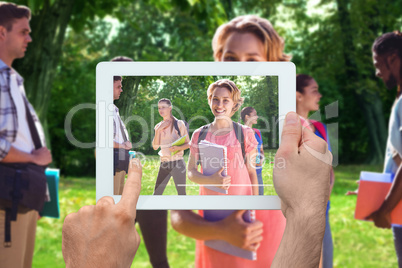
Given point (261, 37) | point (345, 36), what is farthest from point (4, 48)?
point (345, 36)

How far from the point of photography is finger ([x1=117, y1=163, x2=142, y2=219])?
0.90 meters

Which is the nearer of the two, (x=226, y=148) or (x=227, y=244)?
(x=226, y=148)

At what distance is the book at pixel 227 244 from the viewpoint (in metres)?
1.74

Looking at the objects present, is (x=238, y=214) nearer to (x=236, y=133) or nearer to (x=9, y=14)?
(x=236, y=133)

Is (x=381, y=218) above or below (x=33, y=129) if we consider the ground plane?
below

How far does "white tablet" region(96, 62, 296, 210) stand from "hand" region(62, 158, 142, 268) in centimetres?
25

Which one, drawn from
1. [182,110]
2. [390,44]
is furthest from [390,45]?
[182,110]

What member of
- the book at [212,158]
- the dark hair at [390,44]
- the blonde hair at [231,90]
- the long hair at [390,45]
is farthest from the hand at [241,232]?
the dark hair at [390,44]

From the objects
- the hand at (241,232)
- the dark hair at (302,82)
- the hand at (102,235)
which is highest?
the dark hair at (302,82)

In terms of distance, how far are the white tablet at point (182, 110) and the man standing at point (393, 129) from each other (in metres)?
1.52

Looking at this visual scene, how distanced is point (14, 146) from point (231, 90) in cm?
143

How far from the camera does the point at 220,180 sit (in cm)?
122

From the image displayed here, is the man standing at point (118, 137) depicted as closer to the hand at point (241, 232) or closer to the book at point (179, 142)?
the book at point (179, 142)

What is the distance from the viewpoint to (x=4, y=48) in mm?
2393
